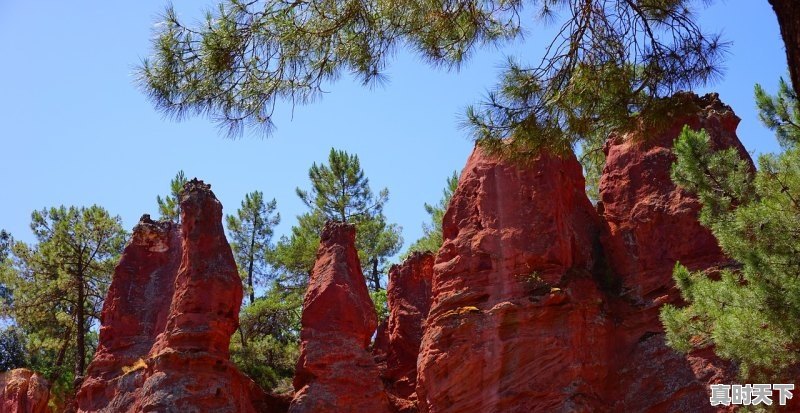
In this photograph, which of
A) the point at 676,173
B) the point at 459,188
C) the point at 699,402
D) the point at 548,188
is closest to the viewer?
the point at 676,173

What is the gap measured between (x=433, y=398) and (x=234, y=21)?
9.48 metres

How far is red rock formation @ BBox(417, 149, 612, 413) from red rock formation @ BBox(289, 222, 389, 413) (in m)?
2.10

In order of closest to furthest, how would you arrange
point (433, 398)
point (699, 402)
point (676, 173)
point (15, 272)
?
point (676, 173) → point (699, 402) → point (433, 398) → point (15, 272)

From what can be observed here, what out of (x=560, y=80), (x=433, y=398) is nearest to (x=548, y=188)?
(x=433, y=398)

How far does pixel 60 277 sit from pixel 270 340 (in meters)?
7.14

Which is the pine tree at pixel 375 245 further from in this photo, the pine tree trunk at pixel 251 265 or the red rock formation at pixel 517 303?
the red rock formation at pixel 517 303

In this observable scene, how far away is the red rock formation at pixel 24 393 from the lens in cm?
2462

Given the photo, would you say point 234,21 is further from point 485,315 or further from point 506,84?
point 485,315

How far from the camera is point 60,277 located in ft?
92.6

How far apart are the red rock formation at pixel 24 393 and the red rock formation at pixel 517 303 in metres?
12.7

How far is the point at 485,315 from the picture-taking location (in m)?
17.7

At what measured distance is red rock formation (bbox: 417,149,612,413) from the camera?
1697cm

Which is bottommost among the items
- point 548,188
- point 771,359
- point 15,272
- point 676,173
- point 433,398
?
point 771,359

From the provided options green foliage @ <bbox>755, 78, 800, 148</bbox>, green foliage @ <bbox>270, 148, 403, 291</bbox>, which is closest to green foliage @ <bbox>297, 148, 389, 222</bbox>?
green foliage @ <bbox>270, 148, 403, 291</bbox>
